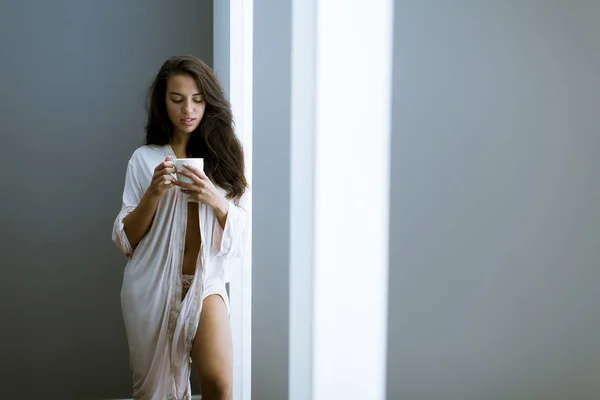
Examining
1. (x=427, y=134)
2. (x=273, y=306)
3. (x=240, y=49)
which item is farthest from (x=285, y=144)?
(x=240, y=49)

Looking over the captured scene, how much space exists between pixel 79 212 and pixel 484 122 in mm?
2496

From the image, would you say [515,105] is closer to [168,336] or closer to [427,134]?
[427,134]

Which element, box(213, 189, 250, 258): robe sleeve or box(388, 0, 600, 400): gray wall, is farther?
box(213, 189, 250, 258): robe sleeve

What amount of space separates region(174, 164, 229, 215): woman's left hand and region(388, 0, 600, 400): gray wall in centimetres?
104

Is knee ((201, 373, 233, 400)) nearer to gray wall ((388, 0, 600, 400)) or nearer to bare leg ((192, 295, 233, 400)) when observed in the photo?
bare leg ((192, 295, 233, 400))

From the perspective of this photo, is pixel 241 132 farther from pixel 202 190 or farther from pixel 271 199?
pixel 271 199

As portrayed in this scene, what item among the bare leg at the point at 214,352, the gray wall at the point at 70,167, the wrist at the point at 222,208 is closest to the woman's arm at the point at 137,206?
the wrist at the point at 222,208

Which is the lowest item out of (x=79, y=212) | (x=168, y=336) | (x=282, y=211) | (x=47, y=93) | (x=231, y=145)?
(x=168, y=336)

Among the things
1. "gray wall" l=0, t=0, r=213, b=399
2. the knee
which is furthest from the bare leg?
"gray wall" l=0, t=0, r=213, b=399

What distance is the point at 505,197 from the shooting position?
1.11 ft

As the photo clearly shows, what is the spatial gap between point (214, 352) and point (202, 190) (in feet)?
1.29

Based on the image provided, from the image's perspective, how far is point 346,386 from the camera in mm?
543

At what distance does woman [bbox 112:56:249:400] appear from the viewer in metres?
1.50

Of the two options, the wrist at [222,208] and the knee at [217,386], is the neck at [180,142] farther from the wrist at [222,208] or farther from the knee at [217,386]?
the knee at [217,386]
